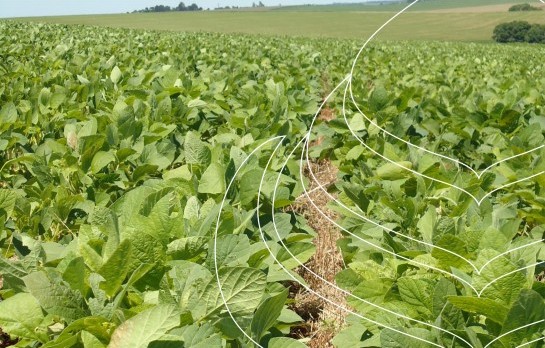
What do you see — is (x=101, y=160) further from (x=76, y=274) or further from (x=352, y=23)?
(x=352, y=23)

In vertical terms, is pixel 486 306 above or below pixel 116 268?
below

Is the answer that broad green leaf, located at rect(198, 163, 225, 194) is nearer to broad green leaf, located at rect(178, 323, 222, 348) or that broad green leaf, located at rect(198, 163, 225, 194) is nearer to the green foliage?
the green foliage

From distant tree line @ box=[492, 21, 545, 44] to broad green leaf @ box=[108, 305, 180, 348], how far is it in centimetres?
5441

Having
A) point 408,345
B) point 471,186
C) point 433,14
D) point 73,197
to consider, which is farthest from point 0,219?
point 433,14

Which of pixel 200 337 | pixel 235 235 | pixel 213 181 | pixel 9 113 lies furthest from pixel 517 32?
pixel 200 337

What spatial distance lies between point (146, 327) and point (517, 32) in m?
55.5

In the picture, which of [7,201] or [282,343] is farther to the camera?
[7,201]

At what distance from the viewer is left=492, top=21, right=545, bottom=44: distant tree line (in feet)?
166

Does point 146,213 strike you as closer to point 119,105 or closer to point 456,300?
point 456,300

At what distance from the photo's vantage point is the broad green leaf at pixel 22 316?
1.42 m

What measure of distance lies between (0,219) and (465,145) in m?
3.14

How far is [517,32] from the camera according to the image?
51.3 m

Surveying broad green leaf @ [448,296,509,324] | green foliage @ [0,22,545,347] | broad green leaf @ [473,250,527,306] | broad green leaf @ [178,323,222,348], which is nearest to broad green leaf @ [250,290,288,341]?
green foliage @ [0,22,545,347]

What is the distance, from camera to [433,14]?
211 feet
